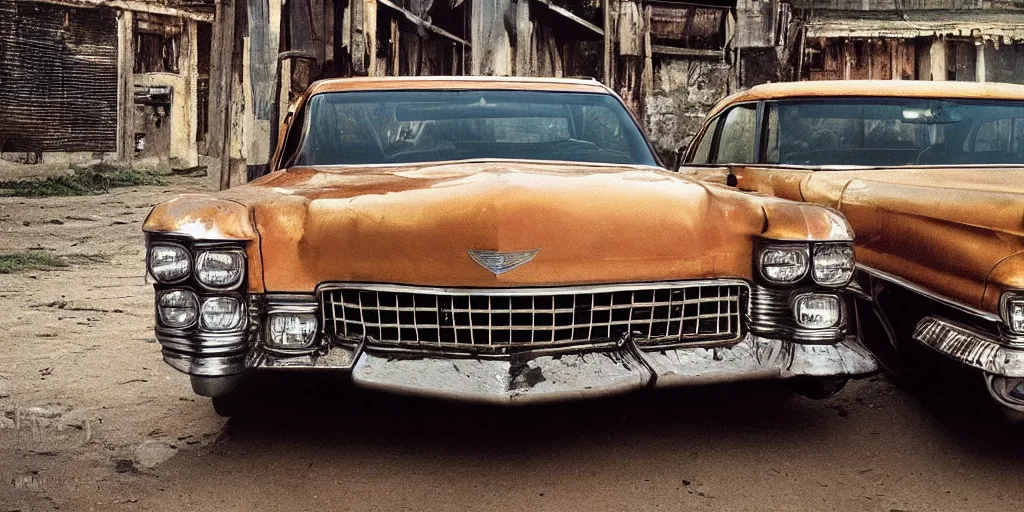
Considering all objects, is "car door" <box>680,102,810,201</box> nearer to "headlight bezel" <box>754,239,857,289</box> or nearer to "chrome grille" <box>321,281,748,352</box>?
"headlight bezel" <box>754,239,857,289</box>

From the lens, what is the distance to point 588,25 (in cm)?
1198

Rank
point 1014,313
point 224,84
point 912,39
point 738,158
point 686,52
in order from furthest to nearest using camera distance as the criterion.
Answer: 1. point 912,39
2. point 686,52
3. point 224,84
4. point 738,158
5. point 1014,313

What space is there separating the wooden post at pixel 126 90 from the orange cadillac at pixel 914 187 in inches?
557

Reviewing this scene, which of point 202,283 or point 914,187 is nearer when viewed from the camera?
point 202,283

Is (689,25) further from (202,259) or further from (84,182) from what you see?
(202,259)

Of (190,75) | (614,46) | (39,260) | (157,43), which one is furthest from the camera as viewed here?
(190,75)

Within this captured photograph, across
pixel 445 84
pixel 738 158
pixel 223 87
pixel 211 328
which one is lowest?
pixel 211 328

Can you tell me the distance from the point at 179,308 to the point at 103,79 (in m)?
15.9

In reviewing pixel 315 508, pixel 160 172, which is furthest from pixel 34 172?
pixel 315 508

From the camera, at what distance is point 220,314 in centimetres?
296

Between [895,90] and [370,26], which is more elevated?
[370,26]

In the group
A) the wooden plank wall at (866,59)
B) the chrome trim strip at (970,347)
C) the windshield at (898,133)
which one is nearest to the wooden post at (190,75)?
the wooden plank wall at (866,59)

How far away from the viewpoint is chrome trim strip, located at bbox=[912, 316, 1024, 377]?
2.81 m

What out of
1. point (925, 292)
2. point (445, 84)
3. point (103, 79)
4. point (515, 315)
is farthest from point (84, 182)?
point (925, 292)
